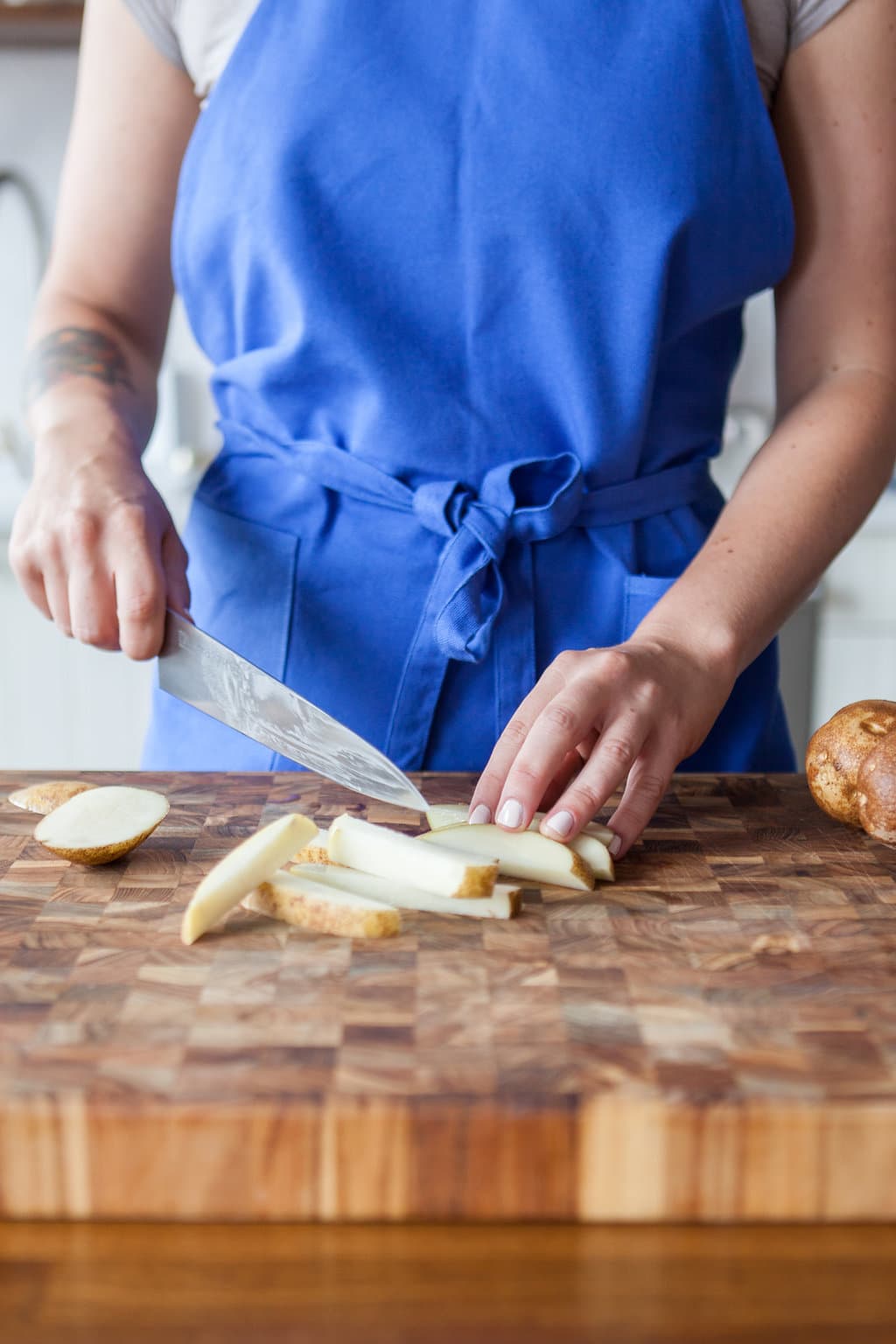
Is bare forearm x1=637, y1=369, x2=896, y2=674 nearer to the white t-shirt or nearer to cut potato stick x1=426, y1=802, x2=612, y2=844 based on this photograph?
cut potato stick x1=426, y1=802, x2=612, y2=844

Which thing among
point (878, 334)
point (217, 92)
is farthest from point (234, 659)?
point (878, 334)

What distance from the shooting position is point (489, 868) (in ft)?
2.72

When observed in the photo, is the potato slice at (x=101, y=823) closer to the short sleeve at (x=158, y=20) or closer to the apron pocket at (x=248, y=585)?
the apron pocket at (x=248, y=585)

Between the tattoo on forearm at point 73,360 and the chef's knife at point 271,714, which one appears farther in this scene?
the tattoo on forearm at point 73,360

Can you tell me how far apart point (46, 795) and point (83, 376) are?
439 millimetres

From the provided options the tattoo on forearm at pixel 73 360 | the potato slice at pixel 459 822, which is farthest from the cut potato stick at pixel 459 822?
the tattoo on forearm at pixel 73 360

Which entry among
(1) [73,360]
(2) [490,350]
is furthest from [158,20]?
(2) [490,350]

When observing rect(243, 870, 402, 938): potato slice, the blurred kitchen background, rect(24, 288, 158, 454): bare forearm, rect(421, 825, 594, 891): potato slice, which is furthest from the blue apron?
the blurred kitchen background

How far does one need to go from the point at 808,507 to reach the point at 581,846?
0.39m

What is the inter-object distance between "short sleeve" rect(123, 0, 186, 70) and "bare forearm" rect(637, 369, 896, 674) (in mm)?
683

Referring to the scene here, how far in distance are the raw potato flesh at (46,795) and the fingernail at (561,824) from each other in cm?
38

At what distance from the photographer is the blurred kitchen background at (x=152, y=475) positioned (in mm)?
2307

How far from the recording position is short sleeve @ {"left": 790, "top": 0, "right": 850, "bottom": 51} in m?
1.11

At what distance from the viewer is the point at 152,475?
2.30m
